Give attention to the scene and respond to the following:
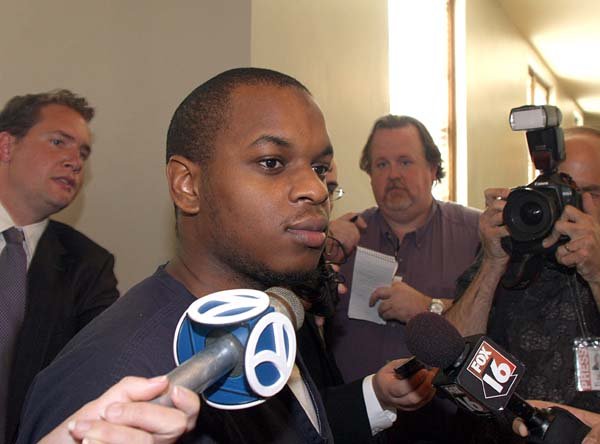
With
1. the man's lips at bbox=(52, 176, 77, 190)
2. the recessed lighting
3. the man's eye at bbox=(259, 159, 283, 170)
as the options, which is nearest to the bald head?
the man's eye at bbox=(259, 159, 283, 170)

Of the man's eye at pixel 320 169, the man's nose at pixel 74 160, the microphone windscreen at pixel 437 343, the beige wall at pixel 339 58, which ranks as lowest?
the microphone windscreen at pixel 437 343

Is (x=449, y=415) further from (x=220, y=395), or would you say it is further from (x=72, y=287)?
(x=220, y=395)

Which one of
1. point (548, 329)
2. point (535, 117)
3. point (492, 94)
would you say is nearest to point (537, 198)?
point (535, 117)

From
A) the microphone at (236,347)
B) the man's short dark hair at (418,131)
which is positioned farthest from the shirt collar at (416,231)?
the microphone at (236,347)

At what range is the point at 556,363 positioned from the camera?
4.66 ft

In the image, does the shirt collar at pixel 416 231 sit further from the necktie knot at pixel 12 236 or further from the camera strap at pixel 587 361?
the necktie knot at pixel 12 236

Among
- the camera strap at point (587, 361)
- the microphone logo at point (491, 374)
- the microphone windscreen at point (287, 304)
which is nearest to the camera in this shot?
the microphone windscreen at point (287, 304)

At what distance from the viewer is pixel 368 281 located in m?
2.14

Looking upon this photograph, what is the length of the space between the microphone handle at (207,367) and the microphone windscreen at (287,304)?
10 cm

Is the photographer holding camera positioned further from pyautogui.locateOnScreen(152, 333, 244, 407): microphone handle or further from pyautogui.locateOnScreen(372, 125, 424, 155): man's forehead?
pyautogui.locateOnScreen(152, 333, 244, 407): microphone handle

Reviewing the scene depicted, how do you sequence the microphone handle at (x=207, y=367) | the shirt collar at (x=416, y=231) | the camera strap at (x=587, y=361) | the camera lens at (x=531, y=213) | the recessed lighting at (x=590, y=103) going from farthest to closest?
1. the recessed lighting at (x=590, y=103)
2. the shirt collar at (x=416, y=231)
3. the camera lens at (x=531, y=213)
4. the camera strap at (x=587, y=361)
5. the microphone handle at (x=207, y=367)

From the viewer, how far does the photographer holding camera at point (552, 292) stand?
4.62ft

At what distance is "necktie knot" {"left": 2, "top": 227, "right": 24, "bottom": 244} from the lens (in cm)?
180

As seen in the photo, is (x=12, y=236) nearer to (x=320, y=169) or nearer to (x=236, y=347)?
(x=320, y=169)
